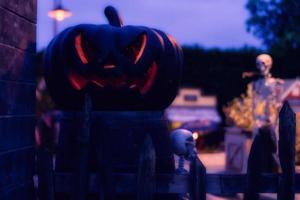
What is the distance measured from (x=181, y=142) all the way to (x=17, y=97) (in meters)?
1.45

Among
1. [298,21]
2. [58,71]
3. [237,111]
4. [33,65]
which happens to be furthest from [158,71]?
[298,21]

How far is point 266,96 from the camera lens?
8.79 meters

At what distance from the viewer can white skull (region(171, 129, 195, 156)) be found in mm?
4188

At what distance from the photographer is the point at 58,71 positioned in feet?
13.6

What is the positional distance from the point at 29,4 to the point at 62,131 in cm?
115

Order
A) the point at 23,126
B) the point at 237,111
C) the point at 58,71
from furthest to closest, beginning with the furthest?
the point at 237,111
the point at 58,71
the point at 23,126

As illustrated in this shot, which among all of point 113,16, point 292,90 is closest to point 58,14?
point 292,90

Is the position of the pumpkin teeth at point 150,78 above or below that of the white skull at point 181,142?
above

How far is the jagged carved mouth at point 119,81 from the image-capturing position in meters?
4.17

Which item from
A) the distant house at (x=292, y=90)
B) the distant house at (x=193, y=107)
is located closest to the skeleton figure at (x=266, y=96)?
the distant house at (x=292, y=90)

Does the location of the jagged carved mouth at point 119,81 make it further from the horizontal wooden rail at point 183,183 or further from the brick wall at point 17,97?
the horizontal wooden rail at point 183,183

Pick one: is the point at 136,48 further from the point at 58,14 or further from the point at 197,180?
the point at 58,14

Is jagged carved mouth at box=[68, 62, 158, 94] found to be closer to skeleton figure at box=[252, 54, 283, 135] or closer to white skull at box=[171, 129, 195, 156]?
white skull at box=[171, 129, 195, 156]

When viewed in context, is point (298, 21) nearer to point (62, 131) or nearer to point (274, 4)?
point (274, 4)
